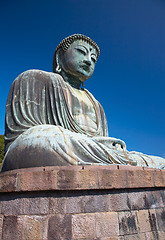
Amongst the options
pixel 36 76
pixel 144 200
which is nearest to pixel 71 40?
pixel 36 76

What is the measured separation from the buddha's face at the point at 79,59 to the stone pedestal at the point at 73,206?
3.47 meters

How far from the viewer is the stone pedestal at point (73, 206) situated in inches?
92.8

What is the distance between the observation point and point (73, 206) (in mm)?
2445

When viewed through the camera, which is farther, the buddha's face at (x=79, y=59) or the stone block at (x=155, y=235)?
the buddha's face at (x=79, y=59)

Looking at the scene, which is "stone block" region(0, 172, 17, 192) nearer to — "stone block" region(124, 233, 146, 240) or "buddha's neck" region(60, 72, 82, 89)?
"stone block" region(124, 233, 146, 240)

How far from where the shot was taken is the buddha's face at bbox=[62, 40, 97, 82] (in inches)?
218

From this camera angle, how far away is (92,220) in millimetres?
2428

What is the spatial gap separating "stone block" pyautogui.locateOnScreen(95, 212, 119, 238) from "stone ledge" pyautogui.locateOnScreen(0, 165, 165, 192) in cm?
33

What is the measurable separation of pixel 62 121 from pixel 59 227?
247 cm

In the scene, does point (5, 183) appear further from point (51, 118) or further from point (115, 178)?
point (51, 118)

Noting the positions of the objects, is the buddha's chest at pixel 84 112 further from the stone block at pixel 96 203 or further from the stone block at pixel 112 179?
the stone block at pixel 96 203

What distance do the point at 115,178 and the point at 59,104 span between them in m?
2.47

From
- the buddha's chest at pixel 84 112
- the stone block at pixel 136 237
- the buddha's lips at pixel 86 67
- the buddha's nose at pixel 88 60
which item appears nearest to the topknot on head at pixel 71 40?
the buddha's nose at pixel 88 60

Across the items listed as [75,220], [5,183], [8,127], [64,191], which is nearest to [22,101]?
[8,127]
